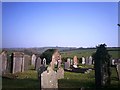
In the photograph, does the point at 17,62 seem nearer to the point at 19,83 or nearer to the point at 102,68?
the point at 19,83

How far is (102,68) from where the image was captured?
14.1 meters

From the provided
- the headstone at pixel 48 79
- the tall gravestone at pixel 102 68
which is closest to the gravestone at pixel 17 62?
the tall gravestone at pixel 102 68

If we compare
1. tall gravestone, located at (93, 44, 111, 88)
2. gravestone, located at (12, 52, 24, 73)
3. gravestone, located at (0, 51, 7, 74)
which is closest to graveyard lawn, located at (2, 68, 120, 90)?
tall gravestone, located at (93, 44, 111, 88)

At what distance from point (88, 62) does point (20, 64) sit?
1650cm

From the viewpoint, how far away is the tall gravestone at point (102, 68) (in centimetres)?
1409

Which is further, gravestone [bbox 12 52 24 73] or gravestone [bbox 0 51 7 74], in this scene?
gravestone [bbox 12 52 24 73]

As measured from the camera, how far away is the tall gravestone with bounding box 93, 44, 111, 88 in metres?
14.1

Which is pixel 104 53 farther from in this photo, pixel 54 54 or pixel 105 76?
pixel 54 54

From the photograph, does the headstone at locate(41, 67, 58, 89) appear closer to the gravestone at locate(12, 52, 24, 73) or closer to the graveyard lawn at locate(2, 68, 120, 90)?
the graveyard lawn at locate(2, 68, 120, 90)

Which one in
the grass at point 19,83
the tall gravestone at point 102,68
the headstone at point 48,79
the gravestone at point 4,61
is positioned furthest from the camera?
the gravestone at point 4,61

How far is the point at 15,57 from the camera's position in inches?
825

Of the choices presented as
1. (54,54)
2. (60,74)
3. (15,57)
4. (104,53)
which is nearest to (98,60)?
(104,53)

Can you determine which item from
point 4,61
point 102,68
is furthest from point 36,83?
point 4,61

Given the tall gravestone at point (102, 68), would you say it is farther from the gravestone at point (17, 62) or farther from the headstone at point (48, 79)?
the gravestone at point (17, 62)
